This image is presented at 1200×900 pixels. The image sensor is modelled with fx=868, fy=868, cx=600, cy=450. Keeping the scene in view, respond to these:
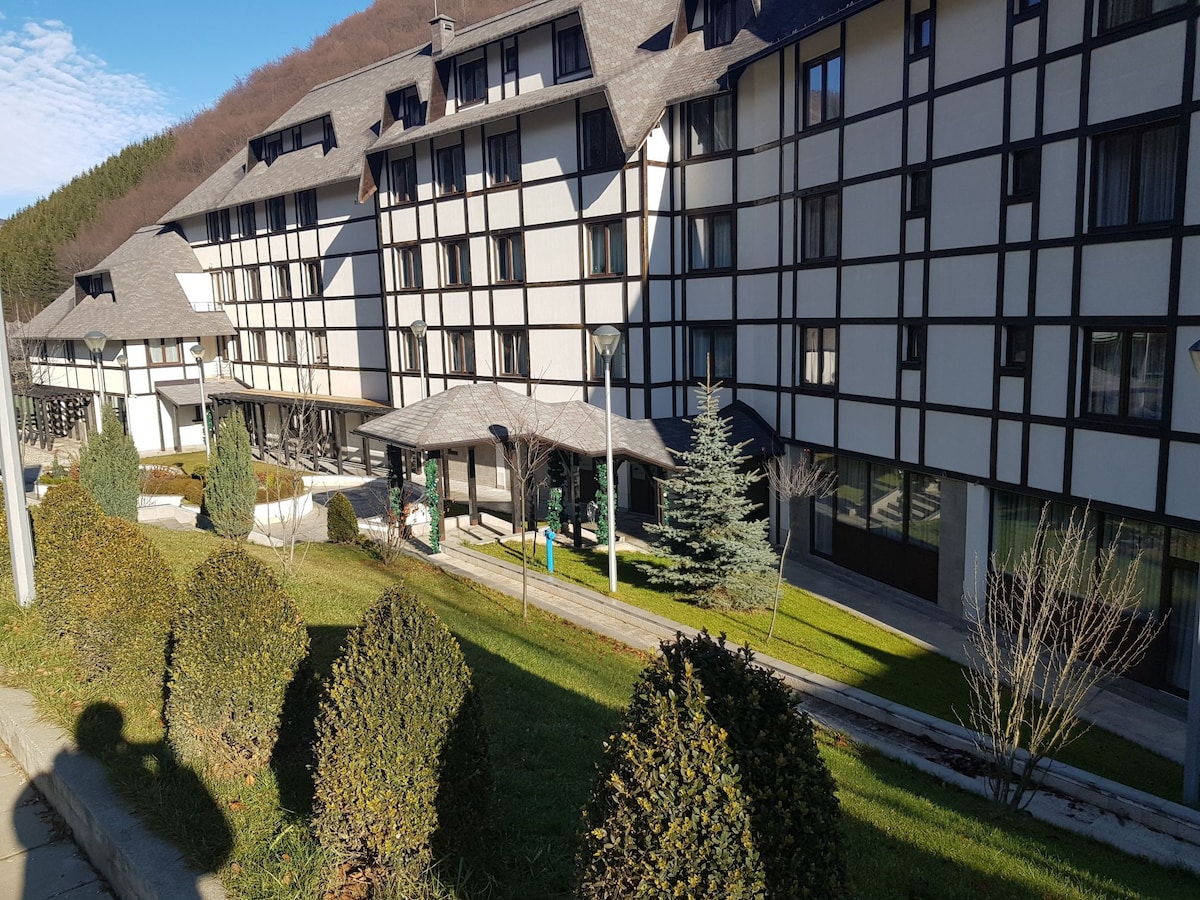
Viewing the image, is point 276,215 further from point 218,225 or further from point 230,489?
point 230,489

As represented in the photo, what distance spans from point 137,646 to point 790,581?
14.1 m

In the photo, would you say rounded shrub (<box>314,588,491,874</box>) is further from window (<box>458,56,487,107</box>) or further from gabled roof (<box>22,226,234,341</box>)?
gabled roof (<box>22,226,234,341</box>)

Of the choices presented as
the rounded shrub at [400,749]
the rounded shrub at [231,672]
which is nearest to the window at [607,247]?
the rounded shrub at [231,672]

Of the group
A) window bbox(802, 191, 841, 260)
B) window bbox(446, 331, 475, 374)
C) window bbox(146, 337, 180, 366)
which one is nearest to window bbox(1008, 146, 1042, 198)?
window bbox(802, 191, 841, 260)

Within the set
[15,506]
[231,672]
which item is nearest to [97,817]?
[231,672]

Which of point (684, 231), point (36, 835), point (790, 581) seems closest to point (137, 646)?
point (36, 835)

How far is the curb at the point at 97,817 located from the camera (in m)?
5.70

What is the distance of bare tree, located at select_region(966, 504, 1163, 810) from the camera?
28.5ft

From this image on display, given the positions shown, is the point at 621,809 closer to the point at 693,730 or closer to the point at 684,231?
the point at 693,730

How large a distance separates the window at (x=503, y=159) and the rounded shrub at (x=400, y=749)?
71.5 feet

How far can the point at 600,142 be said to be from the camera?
76.5 feet

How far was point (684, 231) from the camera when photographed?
23.0 meters

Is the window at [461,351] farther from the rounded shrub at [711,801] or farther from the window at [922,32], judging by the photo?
the rounded shrub at [711,801]

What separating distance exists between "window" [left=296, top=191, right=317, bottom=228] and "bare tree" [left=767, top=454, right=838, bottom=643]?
23.9 meters
